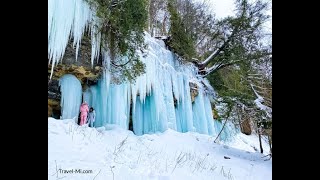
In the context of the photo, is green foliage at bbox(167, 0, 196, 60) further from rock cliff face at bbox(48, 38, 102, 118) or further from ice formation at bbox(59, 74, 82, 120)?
ice formation at bbox(59, 74, 82, 120)

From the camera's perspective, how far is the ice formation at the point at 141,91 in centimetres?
261

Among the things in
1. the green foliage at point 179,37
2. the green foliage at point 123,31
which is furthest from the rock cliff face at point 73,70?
the green foliage at point 179,37

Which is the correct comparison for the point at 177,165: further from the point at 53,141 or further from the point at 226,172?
the point at 53,141

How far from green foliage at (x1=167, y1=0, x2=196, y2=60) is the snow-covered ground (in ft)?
1.90

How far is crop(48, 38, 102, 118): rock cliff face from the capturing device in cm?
259

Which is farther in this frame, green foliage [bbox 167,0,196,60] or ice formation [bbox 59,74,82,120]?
green foliage [bbox 167,0,196,60]

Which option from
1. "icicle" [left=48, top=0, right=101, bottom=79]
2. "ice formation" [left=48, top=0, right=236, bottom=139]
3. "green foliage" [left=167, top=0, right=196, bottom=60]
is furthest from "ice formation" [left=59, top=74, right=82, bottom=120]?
"green foliage" [left=167, top=0, right=196, bottom=60]

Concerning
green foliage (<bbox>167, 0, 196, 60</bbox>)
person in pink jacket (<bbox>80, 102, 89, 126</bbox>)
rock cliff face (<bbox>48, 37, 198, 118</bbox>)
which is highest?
green foliage (<bbox>167, 0, 196, 60</bbox>)

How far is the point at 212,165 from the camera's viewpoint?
2635 millimetres

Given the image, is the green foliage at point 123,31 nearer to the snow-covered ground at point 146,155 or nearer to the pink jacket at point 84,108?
the pink jacket at point 84,108

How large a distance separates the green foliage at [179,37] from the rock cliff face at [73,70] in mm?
552

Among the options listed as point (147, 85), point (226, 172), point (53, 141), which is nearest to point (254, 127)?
point (226, 172)

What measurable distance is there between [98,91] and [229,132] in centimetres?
96

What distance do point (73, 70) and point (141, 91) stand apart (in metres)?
0.48
